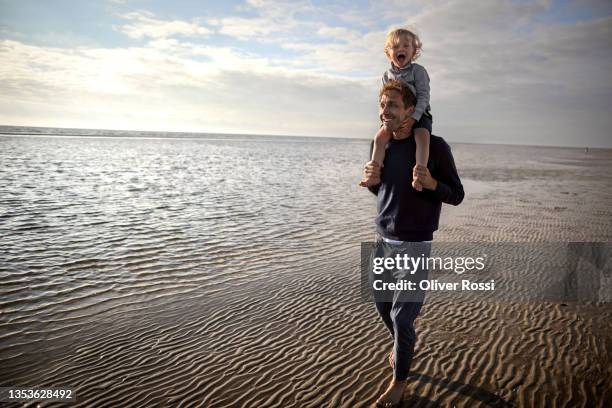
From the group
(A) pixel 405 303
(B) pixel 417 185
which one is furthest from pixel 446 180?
(A) pixel 405 303

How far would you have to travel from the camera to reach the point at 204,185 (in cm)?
1723

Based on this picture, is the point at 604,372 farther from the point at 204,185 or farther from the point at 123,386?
the point at 204,185

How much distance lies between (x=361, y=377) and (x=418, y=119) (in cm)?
282

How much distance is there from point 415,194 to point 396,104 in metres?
0.76

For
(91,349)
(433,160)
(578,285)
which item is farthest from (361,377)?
(578,285)

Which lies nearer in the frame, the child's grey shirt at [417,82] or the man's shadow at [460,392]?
the child's grey shirt at [417,82]

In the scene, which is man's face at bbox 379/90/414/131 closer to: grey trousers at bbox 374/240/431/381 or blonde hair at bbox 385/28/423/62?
blonde hair at bbox 385/28/423/62

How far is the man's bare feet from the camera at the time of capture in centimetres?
324

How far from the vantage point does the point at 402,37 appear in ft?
10.7

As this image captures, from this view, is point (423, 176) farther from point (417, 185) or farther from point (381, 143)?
point (381, 143)

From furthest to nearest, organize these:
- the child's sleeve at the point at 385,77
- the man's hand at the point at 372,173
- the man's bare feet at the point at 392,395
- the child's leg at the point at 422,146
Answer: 1. the child's sleeve at the point at 385,77
2. the man's bare feet at the point at 392,395
3. the man's hand at the point at 372,173
4. the child's leg at the point at 422,146

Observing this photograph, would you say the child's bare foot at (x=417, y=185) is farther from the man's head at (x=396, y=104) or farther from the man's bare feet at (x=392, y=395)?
the man's bare feet at (x=392, y=395)

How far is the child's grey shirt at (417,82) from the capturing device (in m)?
2.90

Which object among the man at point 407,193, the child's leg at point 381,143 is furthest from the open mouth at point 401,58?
the child's leg at point 381,143
